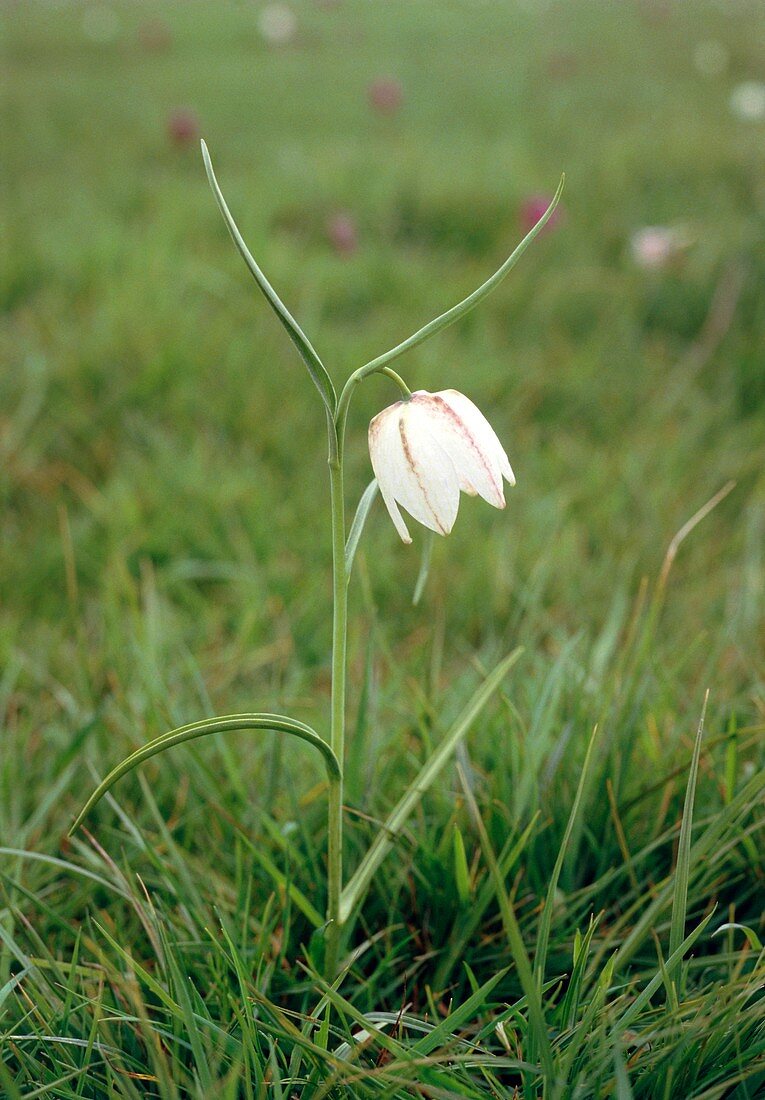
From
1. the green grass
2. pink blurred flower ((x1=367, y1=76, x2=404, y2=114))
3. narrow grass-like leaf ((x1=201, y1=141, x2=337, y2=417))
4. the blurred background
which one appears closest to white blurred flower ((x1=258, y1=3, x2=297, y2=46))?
the blurred background

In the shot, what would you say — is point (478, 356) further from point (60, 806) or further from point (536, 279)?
point (60, 806)

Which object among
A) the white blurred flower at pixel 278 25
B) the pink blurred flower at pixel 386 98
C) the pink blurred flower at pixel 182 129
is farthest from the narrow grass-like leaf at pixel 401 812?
the white blurred flower at pixel 278 25

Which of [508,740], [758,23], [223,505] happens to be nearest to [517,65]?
[758,23]

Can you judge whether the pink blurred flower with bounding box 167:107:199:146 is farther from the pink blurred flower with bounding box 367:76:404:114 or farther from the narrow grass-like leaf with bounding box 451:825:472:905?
the narrow grass-like leaf with bounding box 451:825:472:905

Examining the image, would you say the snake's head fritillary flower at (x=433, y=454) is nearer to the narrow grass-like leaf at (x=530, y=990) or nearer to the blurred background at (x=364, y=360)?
the narrow grass-like leaf at (x=530, y=990)

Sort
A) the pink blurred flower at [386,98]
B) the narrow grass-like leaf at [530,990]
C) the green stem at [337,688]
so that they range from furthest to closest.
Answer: the pink blurred flower at [386,98] → the green stem at [337,688] → the narrow grass-like leaf at [530,990]

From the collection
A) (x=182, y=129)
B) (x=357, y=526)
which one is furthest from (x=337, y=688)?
(x=182, y=129)

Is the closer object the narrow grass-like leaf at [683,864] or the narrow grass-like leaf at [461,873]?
the narrow grass-like leaf at [683,864]
